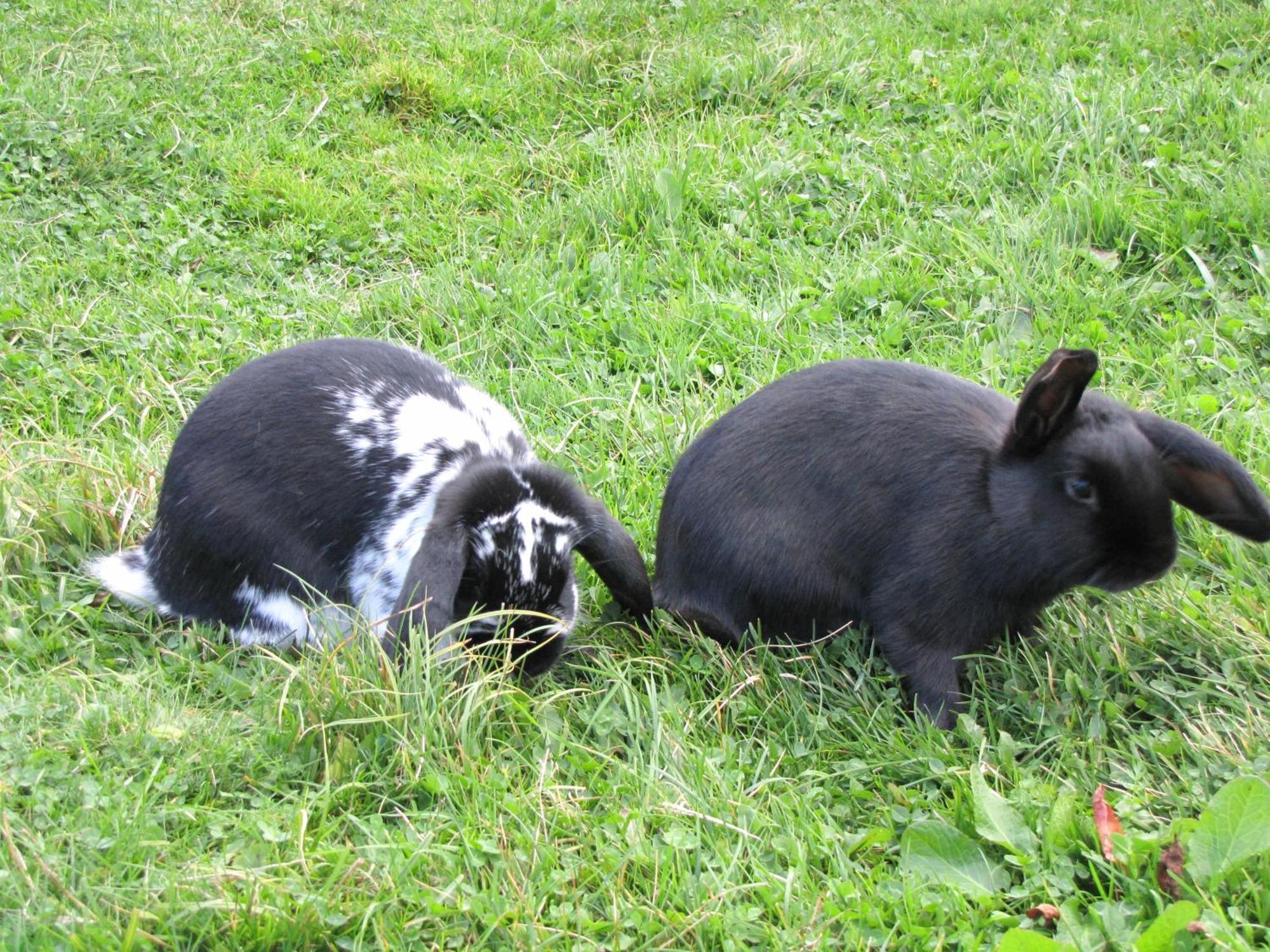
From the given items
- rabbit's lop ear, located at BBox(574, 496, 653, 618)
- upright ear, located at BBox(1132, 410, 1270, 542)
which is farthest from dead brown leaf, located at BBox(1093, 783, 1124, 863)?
rabbit's lop ear, located at BBox(574, 496, 653, 618)

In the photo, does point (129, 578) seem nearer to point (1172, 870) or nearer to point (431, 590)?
point (431, 590)

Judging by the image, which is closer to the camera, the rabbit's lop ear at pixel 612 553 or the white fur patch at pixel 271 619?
the rabbit's lop ear at pixel 612 553

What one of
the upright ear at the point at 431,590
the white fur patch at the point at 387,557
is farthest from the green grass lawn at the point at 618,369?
the white fur patch at the point at 387,557

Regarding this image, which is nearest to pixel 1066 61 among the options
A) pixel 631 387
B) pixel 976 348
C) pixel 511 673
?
pixel 976 348

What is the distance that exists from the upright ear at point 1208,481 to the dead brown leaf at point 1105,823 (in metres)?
0.86

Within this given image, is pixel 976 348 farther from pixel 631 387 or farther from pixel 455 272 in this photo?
pixel 455 272

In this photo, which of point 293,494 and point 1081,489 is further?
point 293,494

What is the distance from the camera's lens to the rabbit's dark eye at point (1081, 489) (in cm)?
319

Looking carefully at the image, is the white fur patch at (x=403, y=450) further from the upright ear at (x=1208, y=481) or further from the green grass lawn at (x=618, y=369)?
the upright ear at (x=1208, y=481)

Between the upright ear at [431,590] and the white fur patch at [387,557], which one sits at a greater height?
the upright ear at [431,590]

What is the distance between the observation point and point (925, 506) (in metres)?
3.38

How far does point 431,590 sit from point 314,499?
0.83 meters

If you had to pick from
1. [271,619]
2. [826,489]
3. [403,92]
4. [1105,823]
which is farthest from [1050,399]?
[403,92]

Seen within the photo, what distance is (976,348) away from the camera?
4.50 metres
